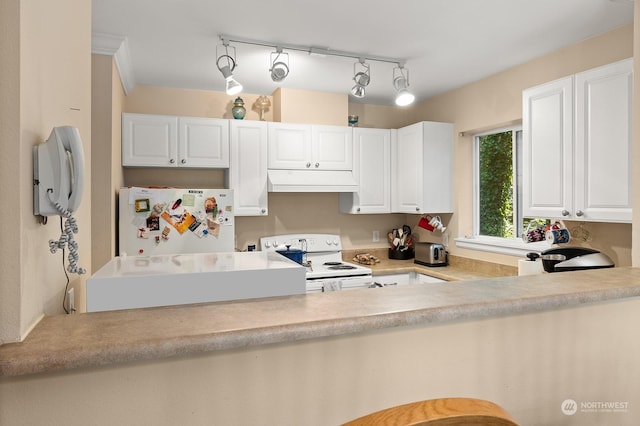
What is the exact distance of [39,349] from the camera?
0.71m

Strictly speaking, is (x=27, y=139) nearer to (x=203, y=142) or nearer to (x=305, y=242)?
(x=203, y=142)

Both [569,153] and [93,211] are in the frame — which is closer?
[569,153]

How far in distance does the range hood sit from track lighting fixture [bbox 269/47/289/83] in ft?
3.31

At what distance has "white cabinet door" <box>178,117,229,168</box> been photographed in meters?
3.40

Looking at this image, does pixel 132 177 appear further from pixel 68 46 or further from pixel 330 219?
Result: pixel 68 46

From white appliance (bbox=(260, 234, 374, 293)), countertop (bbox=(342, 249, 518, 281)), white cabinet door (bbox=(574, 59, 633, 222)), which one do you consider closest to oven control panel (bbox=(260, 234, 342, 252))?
white appliance (bbox=(260, 234, 374, 293))

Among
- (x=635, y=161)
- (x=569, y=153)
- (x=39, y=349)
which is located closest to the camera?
(x=39, y=349)

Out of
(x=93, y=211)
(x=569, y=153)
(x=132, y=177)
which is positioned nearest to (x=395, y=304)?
(x=569, y=153)

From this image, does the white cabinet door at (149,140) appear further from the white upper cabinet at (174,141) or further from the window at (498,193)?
the window at (498,193)

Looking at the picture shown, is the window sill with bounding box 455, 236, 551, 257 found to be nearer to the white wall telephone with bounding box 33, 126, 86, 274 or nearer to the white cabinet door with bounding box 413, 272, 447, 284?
the white cabinet door with bounding box 413, 272, 447, 284

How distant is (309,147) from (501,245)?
1.83 metres

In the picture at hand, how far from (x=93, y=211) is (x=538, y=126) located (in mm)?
3014

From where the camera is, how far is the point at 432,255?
3770 mm

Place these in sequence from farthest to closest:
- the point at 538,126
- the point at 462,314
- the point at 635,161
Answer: the point at 538,126, the point at 635,161, the point at 462,314
